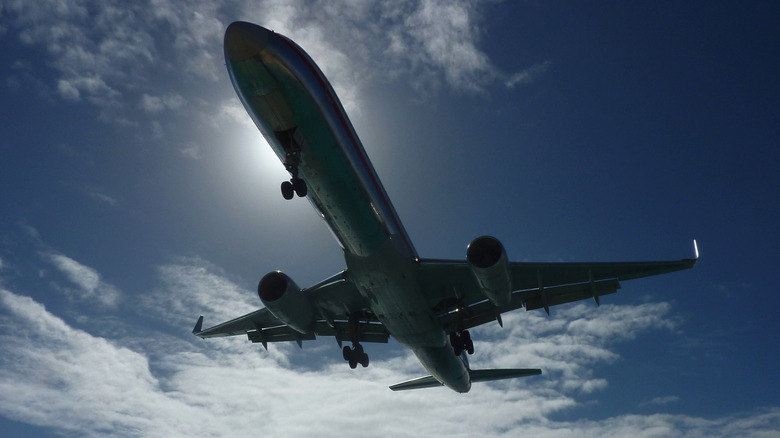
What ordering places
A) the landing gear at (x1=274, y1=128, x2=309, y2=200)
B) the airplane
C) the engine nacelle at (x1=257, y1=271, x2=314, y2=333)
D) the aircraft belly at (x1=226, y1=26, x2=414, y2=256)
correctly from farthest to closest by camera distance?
the engine nacelle at (x1=257, y1=271, x2=314, y2=333)
the landing gear at (x1=274, y1=128, x2=309, y2=200)
the airplane
the aircraft belly at (x1=226, y1=26, x2=414, y2=256)

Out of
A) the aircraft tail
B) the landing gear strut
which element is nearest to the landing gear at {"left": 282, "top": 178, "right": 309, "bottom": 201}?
the landing gear strut

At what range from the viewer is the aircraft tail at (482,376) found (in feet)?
76.2

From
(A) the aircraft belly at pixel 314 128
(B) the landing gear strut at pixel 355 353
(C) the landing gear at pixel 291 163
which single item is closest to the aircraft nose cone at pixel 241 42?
(A) the aircraft belly at pixel 314 128

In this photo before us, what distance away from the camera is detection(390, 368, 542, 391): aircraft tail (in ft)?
76.2

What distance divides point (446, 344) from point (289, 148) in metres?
11.1

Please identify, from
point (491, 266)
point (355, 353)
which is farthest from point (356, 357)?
point (491, 266)

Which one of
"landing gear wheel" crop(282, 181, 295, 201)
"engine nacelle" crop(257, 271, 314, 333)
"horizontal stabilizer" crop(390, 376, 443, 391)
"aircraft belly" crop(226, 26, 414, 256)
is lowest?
"horizontal stabilizer" crop(390, 376, 443, 391)

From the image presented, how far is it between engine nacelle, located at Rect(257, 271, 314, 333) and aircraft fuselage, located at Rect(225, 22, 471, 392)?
219 cm

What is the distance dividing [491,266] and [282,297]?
7.88 m

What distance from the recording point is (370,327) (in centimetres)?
2255

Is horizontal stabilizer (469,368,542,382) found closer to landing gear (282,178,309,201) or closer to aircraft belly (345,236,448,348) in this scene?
aircraft belly (345,236,448,348)

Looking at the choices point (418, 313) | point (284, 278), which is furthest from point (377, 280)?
point (284, 278)

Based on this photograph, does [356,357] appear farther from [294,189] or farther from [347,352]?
[294,189]

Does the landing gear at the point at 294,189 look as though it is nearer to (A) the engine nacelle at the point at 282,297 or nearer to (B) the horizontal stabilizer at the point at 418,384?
(A) the engine nacelle at the point at 282,297
